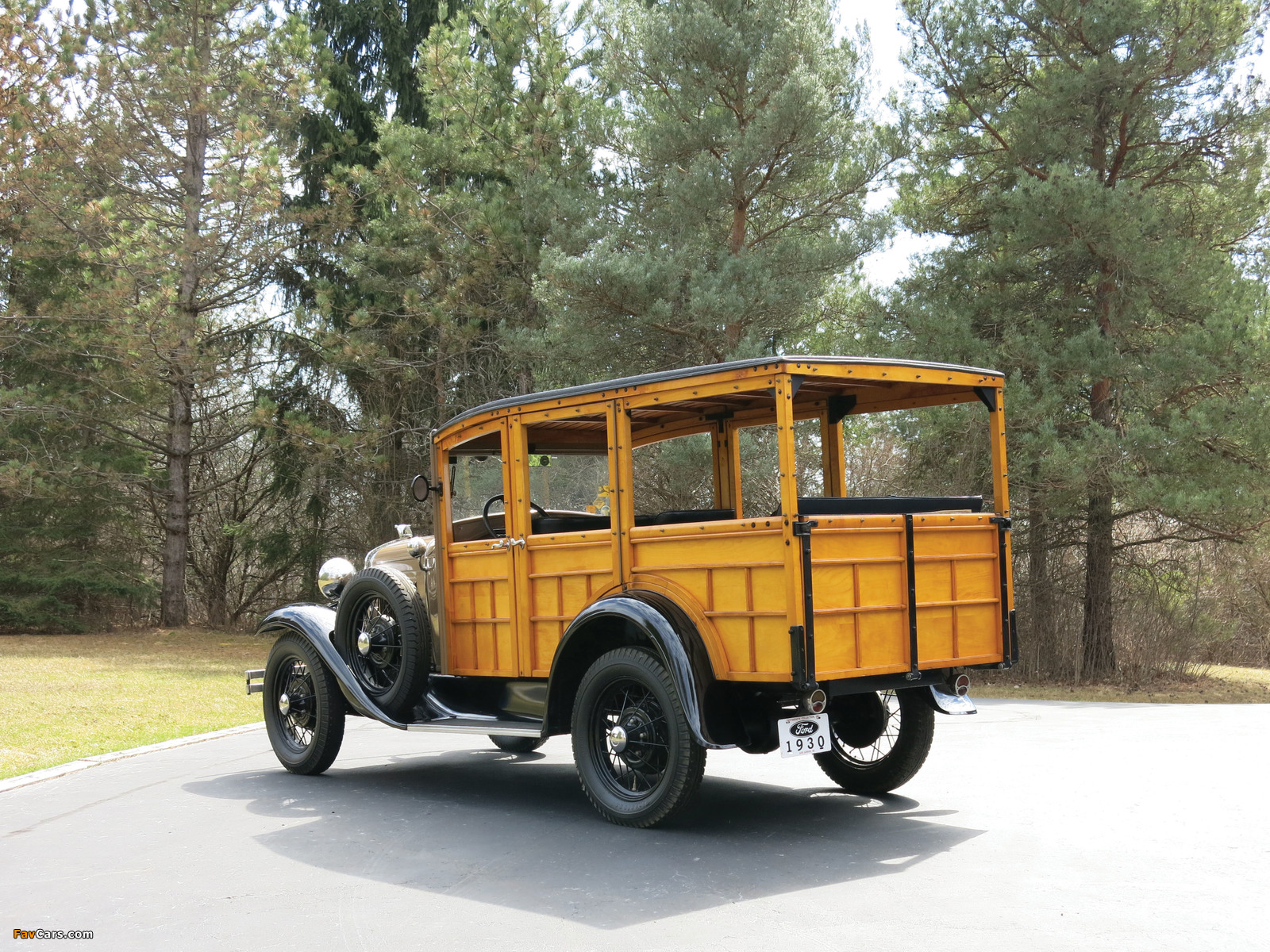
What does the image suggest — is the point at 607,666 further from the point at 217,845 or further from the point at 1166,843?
the point at 1166,843

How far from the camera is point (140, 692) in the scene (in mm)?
14141

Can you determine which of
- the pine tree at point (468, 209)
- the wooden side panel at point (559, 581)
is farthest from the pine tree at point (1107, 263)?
the wooden side panel at point (559, 581)

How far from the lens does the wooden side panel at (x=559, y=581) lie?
276 inches

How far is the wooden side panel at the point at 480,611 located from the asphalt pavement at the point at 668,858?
0.85m

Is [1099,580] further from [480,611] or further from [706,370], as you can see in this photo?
[706,370]

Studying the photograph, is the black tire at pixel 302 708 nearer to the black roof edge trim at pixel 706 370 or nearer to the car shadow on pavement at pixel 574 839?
the car shadow on pavement at pixel 574 839

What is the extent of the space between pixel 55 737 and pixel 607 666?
6.17 meters

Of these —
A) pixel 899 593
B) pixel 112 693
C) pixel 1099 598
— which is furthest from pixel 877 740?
pixel 1099 598

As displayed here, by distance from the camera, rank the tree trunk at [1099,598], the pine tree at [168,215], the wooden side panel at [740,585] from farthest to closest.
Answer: the pine tree at [168,215], the tree trunk at [1099,598], the wooden side panel at [740,585]

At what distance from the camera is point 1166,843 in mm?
5855

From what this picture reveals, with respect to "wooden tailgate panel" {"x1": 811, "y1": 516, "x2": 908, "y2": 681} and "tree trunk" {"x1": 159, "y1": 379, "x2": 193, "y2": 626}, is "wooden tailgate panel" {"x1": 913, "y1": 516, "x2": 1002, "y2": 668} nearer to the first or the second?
"wooden tailgate panel" {"x1": 811, "y1": 516, "x2": 908, "y2": 681}

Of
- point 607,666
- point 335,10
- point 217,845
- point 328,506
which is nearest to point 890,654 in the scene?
point 607,666

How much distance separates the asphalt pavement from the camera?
15.1 ft

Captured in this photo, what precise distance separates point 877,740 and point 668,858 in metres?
2.20
